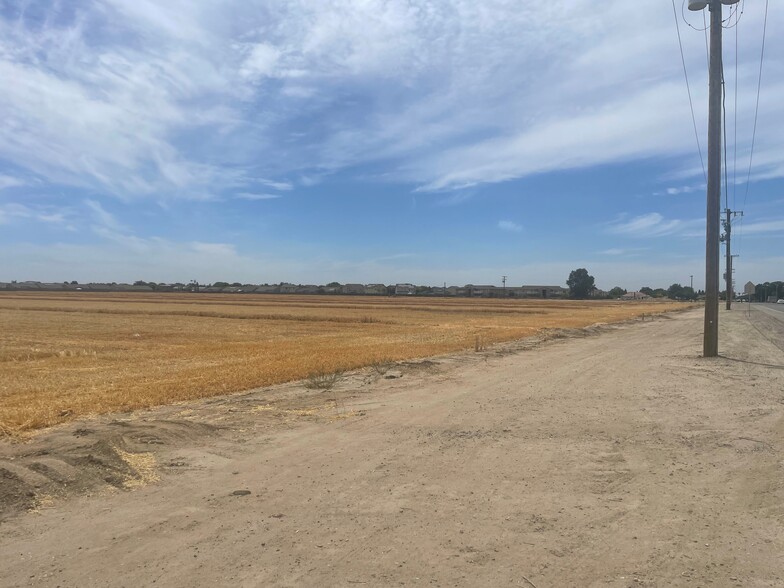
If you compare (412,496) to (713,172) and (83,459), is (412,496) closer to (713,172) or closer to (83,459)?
(83,459)

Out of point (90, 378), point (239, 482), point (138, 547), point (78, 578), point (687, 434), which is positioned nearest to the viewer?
point (78, 578)

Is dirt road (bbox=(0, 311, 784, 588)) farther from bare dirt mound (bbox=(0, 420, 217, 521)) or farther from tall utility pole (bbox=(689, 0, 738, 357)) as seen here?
tall utility pole (bbox=(689, 0, 738, 357))

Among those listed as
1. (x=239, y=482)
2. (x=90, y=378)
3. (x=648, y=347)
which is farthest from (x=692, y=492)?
(x=648, y=347)

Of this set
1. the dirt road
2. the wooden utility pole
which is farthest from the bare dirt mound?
the wooden utility pole

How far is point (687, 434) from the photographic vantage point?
786 centimetres

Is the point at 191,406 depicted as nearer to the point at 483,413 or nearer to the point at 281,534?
the point at 483,413

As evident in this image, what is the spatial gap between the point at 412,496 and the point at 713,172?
626 inches

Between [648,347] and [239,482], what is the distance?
19.4m

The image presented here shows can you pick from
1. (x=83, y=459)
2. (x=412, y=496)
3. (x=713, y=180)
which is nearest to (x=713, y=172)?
(x=713, y=180)

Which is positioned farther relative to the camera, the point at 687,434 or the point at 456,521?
the point at 687,434

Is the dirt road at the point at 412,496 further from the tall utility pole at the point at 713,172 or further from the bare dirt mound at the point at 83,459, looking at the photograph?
the tall utility pole at the point at 713,172

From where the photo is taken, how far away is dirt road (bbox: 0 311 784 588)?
160 inches

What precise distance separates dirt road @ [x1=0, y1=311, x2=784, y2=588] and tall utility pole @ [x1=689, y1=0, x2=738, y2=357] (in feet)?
24.9

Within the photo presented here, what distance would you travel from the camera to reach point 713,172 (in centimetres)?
1705
